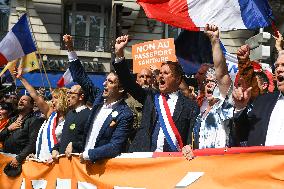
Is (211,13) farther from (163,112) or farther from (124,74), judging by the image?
(163,112)

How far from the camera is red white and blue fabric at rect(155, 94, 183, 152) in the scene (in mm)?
4340

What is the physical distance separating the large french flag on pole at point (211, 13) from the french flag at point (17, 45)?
3073mm

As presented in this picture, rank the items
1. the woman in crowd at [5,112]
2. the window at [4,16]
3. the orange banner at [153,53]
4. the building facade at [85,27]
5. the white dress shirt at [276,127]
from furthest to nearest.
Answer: the window at [4,16] < the building facade at [85,27] < the orange banner at [153,53] < the woman in crowd at [5,112] < the white dress shirt at [276,127]

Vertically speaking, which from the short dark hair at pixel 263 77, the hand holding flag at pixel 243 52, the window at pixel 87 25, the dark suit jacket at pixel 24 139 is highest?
the window at pixel 87 25

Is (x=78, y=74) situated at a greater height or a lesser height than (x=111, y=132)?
greater

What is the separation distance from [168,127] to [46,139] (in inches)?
77.2

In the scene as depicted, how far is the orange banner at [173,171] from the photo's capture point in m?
3.57

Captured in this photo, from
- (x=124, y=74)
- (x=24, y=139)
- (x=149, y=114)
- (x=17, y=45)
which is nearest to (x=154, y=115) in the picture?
(x=149, y=114)

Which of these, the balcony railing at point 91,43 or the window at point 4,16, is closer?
the window at point 4,16

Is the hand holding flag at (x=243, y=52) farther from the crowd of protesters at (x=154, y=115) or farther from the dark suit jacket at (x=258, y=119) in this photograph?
the dark suit jacket at (x=258, y=119)

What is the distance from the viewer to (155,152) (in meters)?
4.35

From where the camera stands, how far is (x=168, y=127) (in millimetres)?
4375

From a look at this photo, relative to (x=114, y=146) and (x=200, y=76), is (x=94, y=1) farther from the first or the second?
(x=114, y=146)

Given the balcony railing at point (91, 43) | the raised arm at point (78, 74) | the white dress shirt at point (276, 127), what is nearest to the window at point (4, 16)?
the balcony railing at point (91, 43)
